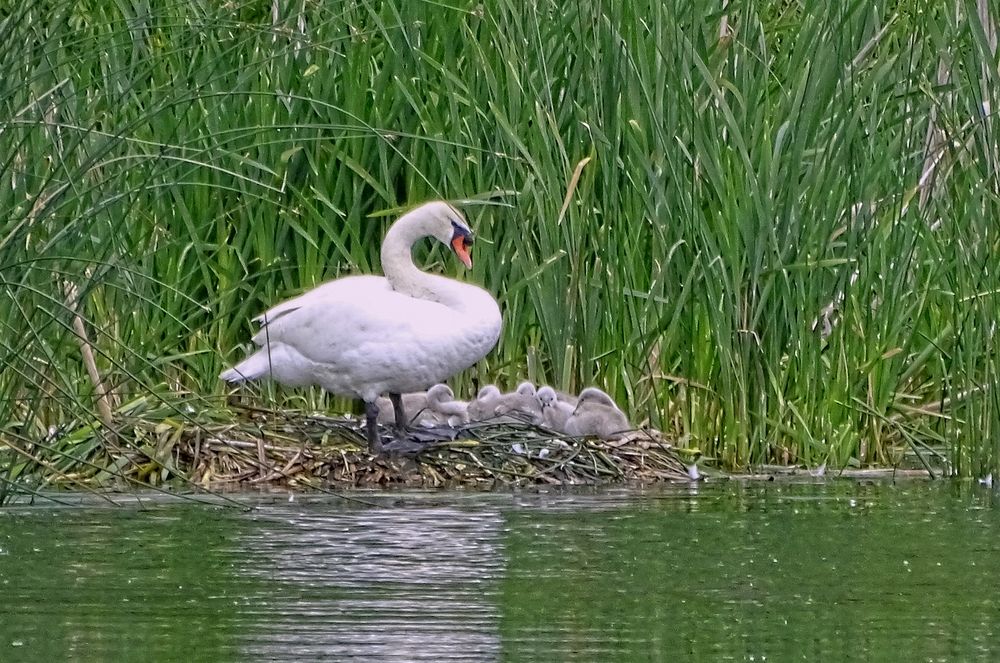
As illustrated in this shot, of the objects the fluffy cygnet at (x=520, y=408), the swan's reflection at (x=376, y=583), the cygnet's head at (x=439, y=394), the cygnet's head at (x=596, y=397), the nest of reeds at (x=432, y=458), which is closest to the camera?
the swan's reflection at (x=376, y=583)

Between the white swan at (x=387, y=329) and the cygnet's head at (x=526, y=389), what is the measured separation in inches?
9.9

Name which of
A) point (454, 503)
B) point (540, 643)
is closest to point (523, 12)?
point (454, 503)

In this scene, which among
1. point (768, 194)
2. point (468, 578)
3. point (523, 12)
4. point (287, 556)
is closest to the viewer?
point (468, 578)

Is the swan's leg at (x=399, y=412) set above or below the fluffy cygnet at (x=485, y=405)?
below

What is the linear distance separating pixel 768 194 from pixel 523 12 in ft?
4.40

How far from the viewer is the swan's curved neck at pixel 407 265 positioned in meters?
8.19

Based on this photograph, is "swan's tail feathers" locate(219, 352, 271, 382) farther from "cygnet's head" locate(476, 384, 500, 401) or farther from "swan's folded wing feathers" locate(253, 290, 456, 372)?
"cygnet's head" locate(476, 384, 500, 401)

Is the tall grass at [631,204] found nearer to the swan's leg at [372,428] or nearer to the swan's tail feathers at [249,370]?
the swan's tail feathers at [249,370]

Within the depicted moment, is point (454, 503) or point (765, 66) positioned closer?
point (454, 503)

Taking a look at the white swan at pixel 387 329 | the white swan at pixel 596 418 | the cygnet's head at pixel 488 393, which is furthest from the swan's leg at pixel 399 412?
the white swan at pixel 596 418

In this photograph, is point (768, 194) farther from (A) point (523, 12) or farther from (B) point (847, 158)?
A: (A) point (523, 12)

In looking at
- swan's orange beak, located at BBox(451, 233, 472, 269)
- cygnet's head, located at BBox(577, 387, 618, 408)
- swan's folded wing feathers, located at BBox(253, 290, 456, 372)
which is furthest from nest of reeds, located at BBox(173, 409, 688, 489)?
swan's orange beak, located at BBox(451, 233, 472, 269)

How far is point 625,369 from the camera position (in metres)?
8.22

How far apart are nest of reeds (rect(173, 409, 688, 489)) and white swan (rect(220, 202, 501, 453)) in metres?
0.18
